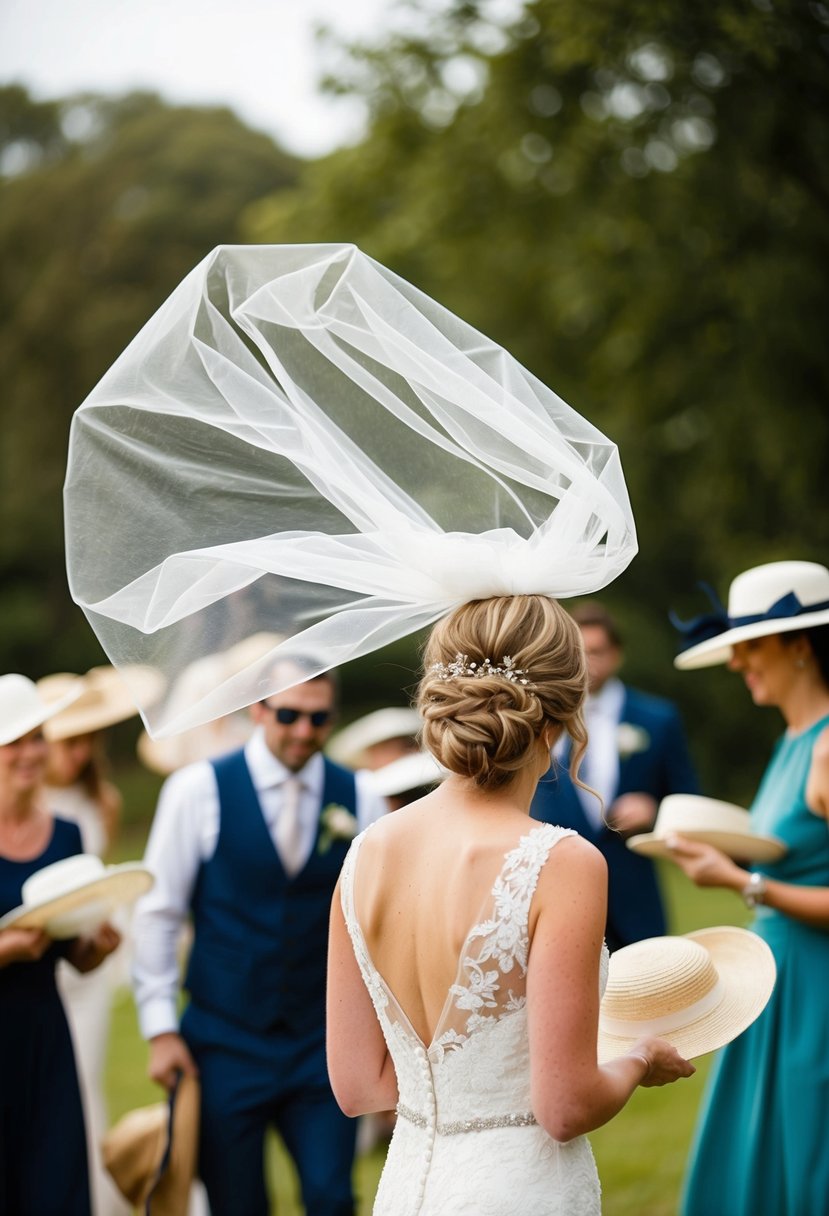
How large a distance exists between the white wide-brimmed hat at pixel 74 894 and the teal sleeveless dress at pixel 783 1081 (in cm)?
219

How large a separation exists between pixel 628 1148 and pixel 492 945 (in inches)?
212

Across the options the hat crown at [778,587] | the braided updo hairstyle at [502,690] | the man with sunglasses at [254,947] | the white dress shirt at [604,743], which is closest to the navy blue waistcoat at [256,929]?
the man with sunglasses at [254,947]

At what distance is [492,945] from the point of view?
9.04 ft

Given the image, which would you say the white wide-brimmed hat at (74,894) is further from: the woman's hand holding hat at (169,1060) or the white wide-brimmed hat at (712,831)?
the white wide-brimmed hat at (712,831)

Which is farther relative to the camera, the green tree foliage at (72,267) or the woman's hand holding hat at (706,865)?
the green tree foliage at (72,267)

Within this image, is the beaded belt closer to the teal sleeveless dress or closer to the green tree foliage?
the teal sleeveless dress

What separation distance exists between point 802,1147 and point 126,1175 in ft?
8.46

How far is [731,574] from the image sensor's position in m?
18.9

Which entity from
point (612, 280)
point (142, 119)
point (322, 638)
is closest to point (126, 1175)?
point (322, 638)

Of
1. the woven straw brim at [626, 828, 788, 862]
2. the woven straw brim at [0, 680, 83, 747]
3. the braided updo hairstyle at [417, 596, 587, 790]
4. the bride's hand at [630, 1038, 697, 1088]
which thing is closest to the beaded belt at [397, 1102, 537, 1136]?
the bride's hand at [630, 1038, 697, 1088]

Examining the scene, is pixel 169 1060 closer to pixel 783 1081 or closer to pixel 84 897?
pixel 84 897

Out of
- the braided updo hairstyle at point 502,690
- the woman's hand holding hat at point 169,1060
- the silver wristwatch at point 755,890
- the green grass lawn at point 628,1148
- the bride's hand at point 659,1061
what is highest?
the braided updo hairstyle at point 502,690

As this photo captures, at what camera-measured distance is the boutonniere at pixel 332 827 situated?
519 centimetres

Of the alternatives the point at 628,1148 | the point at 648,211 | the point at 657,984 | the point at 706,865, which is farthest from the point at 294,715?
the point at 648,211
